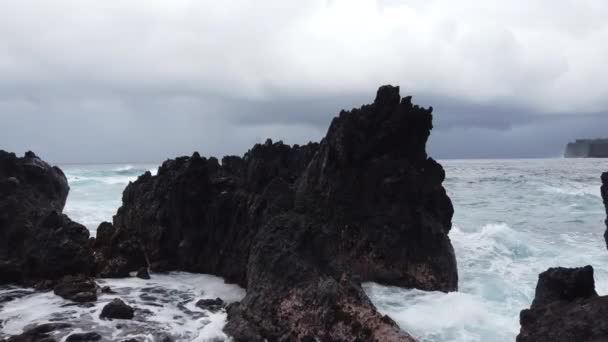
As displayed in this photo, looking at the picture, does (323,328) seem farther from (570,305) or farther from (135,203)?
(135,203)

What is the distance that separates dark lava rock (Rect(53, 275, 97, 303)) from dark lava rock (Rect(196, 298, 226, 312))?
9.25 ft

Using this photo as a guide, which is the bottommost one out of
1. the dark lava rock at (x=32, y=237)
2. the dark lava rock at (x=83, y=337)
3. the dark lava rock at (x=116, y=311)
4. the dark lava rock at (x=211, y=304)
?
the dark lava rock at (x=211, y=304)

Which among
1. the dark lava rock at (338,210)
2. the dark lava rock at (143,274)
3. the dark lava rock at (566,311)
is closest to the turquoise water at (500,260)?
the dark lava rock at (338,210)

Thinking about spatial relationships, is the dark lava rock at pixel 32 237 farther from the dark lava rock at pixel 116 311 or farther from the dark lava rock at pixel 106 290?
the dark lava rock at pixel 116 311

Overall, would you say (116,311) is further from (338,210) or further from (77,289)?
(338,210)

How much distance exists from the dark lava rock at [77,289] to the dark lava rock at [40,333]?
184cm

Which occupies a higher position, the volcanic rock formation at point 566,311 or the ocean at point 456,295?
the volcanic rock formation at point 566,311

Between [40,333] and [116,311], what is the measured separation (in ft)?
5.49

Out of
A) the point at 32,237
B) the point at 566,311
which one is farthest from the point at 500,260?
the point at 32,237

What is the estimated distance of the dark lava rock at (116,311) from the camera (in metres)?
11.9

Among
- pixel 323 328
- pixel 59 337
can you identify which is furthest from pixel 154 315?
pixel 323 328

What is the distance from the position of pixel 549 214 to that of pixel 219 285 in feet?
82.2

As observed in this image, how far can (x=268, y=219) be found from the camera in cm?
1425

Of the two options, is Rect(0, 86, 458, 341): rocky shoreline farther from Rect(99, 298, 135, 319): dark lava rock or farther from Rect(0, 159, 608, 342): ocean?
Rect(99, 298, 135, 319): dark lava rock
